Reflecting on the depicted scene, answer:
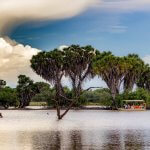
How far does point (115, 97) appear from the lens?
115 metres

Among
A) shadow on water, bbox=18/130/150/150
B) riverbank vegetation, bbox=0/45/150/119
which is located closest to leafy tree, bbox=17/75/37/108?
riverbank vegetation, bbox=0/45/150/119

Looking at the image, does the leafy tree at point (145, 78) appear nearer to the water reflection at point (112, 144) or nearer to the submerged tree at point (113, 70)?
the submerged tree at point (113, 70)

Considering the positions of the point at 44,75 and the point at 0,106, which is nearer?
the point at 44,75

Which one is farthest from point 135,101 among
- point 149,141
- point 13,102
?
point 149,141

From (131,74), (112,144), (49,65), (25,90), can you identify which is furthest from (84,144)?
(25,90)

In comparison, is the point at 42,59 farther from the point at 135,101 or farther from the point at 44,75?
the point at 135,101

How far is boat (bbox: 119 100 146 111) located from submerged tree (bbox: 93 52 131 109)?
253 centimetres

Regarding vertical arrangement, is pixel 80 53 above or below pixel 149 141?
above

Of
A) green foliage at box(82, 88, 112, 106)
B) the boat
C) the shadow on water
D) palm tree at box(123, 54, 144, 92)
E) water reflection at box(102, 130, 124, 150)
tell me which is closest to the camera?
water reflection at box(102, 130, 124, 150)

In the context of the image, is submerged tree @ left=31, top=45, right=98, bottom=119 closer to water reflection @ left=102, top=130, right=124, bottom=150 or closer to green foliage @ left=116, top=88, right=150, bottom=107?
green foliage @ left=116, top=88, right=150, bottom=107

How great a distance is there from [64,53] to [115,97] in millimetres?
22388

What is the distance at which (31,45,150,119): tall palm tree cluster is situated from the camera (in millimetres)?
117125

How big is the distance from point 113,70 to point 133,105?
8861 millimetres

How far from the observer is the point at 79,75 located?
125 metres
